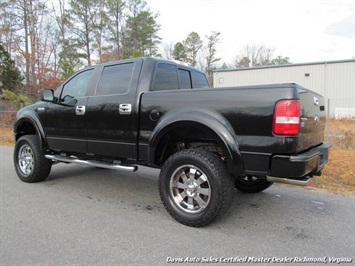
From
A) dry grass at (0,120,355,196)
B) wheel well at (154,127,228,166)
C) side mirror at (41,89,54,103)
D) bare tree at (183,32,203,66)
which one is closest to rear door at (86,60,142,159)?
wheel well at (154,127,228,166)

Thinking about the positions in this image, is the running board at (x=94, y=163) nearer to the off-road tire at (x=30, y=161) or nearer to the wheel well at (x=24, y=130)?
the off-road tire at (x=30, y=161)

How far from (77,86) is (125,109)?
1.43 m

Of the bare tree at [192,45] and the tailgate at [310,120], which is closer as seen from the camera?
the tailgate at [310,120]

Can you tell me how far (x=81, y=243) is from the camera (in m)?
3.04

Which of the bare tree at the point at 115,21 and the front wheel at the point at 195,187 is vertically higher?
the bare tree at the point at 115,21

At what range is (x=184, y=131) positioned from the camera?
374 cm

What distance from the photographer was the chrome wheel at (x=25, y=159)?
544cm

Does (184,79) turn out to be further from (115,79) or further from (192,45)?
(192,45)

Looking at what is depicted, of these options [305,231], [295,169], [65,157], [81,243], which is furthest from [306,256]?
[65,157]

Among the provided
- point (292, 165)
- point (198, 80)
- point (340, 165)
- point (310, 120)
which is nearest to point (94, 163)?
point (198, 80)

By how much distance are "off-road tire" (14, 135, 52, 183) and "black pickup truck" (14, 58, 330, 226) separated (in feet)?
0.07

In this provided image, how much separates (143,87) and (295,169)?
2179 millimetres

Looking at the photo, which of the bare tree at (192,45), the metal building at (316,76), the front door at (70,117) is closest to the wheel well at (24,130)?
the front door at (70,117)

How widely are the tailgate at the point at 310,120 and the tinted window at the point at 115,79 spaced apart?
232cm
